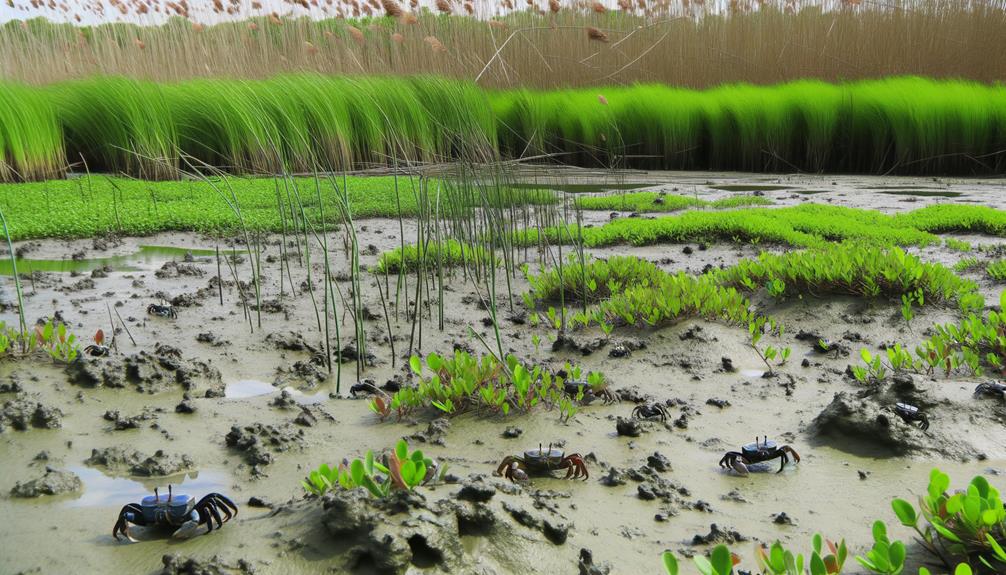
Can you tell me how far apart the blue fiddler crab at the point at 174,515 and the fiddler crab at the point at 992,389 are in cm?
276

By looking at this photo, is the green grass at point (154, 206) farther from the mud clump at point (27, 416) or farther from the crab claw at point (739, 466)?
the crab claw at point (739, 466)

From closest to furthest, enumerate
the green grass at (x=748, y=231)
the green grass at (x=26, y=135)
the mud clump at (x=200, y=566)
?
the mud clump at (x=200, y=566) < the green grass at (x=748, y=231) < the green grass at (x=26, y=135)

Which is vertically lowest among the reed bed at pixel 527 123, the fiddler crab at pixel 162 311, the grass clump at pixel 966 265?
the grass clump at pixel 966 265

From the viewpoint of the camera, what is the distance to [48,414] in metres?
3.07

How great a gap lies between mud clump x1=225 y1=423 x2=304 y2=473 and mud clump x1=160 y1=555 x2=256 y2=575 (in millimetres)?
810

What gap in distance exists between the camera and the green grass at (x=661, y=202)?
8.42m

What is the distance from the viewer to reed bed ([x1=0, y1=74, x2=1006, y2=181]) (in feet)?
32.4

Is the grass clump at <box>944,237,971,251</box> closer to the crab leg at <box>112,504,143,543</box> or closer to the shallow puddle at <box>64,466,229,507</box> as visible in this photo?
the shallow puddle at <box>64,466,229,507</box>

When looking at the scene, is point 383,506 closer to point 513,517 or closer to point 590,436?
point 513,517

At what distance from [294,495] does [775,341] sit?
2.62m

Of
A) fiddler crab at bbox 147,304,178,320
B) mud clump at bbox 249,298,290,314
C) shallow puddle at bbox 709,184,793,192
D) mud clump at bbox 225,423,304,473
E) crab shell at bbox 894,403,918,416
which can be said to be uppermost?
fiddler crab at bbox 147,304,178,320

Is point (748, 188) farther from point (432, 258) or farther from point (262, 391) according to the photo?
point (262, 391)

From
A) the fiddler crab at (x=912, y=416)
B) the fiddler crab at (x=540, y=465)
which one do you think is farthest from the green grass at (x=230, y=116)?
the fiddler crab at (x=540, y=465)

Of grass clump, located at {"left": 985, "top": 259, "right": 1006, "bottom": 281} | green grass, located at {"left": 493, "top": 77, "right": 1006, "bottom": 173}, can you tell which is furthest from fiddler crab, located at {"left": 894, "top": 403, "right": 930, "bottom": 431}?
green grass, located at {"left": 493, "top": 77, "right": 1006, "bottom": 173}
